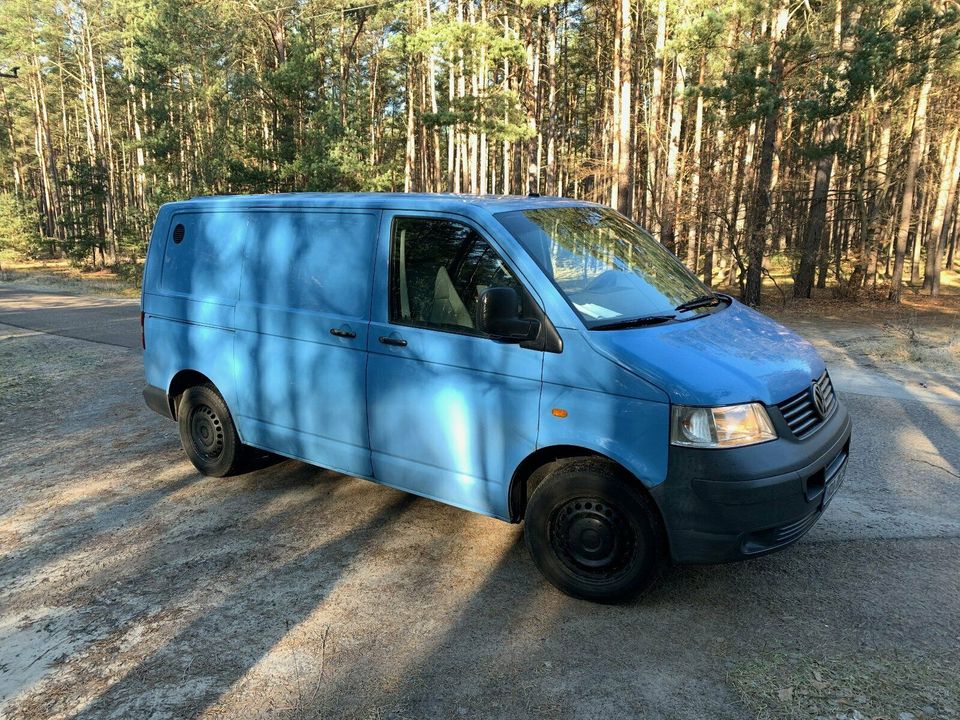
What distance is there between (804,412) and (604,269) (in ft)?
4.42

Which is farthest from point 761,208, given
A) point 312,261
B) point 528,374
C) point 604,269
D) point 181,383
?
point 528,374

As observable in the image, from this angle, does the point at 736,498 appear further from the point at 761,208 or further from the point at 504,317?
the point at 761,208

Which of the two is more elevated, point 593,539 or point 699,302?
point 699,302

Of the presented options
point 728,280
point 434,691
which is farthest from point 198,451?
point 728,280

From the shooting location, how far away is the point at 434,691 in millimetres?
2879

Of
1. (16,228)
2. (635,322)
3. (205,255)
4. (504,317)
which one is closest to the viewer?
(504,317)

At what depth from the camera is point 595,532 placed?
3449 mm

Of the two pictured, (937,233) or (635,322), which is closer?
(635,322)

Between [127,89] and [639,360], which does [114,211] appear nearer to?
[127,89]

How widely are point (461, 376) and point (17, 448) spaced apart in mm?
4999

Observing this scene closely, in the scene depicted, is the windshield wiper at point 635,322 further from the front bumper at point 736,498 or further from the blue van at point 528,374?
the front bumper at point 736,498

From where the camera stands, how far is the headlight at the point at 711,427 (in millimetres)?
3090

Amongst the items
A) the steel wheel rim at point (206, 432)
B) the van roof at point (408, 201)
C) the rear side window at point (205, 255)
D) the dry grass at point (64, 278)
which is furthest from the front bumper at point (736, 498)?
the dry grass at point (64, 278)

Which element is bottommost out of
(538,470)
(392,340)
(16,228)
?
(538,470)
